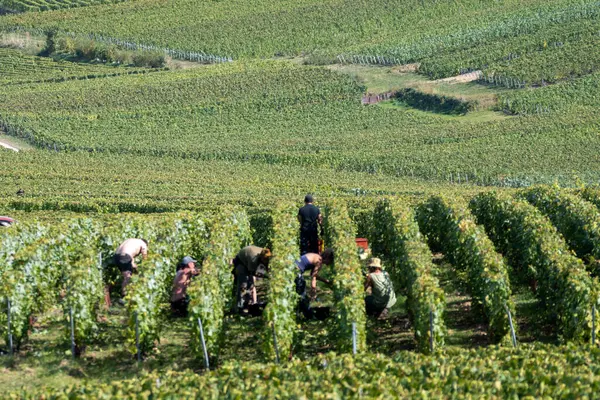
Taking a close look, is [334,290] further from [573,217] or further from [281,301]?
[573,217]

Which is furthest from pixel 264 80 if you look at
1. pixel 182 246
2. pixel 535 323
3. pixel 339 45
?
pixel 535 323

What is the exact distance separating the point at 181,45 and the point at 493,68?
1305 inches

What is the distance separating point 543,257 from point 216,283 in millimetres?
8037

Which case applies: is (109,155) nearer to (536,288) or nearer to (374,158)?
(374,158)

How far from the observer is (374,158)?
199 ft

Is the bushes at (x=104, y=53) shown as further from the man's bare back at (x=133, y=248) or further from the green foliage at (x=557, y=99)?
the man's bare back at (x=133, y=248)

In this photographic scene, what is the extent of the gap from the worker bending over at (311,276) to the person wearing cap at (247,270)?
93 centimetres

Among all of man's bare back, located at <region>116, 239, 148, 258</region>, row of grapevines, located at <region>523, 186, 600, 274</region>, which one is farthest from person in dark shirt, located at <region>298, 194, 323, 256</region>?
row of grapevines, located at <region>523, 186, 600, 274</region>

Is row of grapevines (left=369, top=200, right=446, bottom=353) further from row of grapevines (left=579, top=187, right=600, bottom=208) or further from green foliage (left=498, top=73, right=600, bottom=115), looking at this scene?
green foliage (left=498, top=73, right=600, bottom=115)

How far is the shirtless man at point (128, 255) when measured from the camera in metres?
25.9

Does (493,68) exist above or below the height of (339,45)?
below

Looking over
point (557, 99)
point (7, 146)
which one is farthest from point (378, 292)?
point (557, 99)

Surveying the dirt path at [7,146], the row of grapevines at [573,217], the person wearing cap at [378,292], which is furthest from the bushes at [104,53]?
the person wearing cap at [378,292]

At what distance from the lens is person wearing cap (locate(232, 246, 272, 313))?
25094 millimetres
